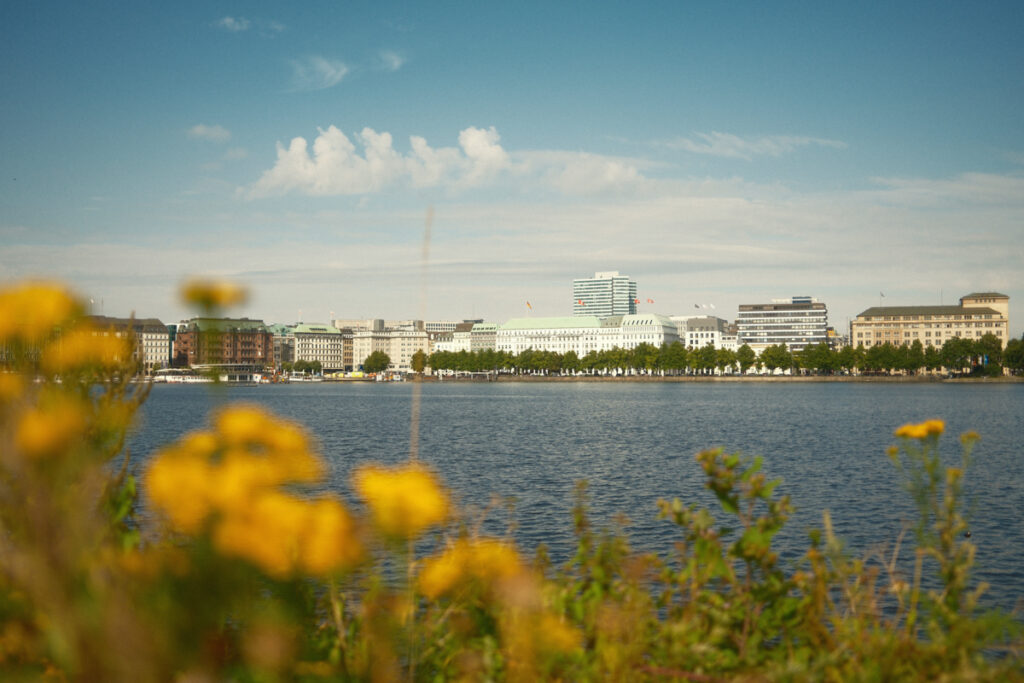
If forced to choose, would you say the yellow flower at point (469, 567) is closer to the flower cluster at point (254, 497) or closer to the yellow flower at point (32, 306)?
the flower cluster at point (254, 497)

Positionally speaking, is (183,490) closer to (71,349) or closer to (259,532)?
(259,532)

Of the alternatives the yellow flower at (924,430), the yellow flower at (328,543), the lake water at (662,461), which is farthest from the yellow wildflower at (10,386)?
the yellow flower at (924,430)

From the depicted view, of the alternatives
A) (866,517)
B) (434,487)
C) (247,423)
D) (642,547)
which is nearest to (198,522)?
(247,423)

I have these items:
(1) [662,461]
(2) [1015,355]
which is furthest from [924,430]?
(2) [1015,355]

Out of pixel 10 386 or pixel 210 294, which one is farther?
pixel 10 386

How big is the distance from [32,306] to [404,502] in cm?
151

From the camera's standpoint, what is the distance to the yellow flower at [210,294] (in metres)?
1.90

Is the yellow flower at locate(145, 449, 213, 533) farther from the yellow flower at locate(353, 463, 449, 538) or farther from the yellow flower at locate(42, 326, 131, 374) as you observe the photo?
the yellow flower at locate(42, 326, 131, 374)

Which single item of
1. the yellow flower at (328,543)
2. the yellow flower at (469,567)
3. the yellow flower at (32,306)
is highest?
the yellow flower at (32,306)

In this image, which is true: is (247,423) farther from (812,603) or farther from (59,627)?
(812,603)

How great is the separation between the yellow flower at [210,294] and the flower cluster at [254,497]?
1.28 ft

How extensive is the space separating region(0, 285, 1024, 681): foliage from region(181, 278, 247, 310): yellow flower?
15.4 inches

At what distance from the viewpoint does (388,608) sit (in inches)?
134

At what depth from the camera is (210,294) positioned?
1.90 metres
